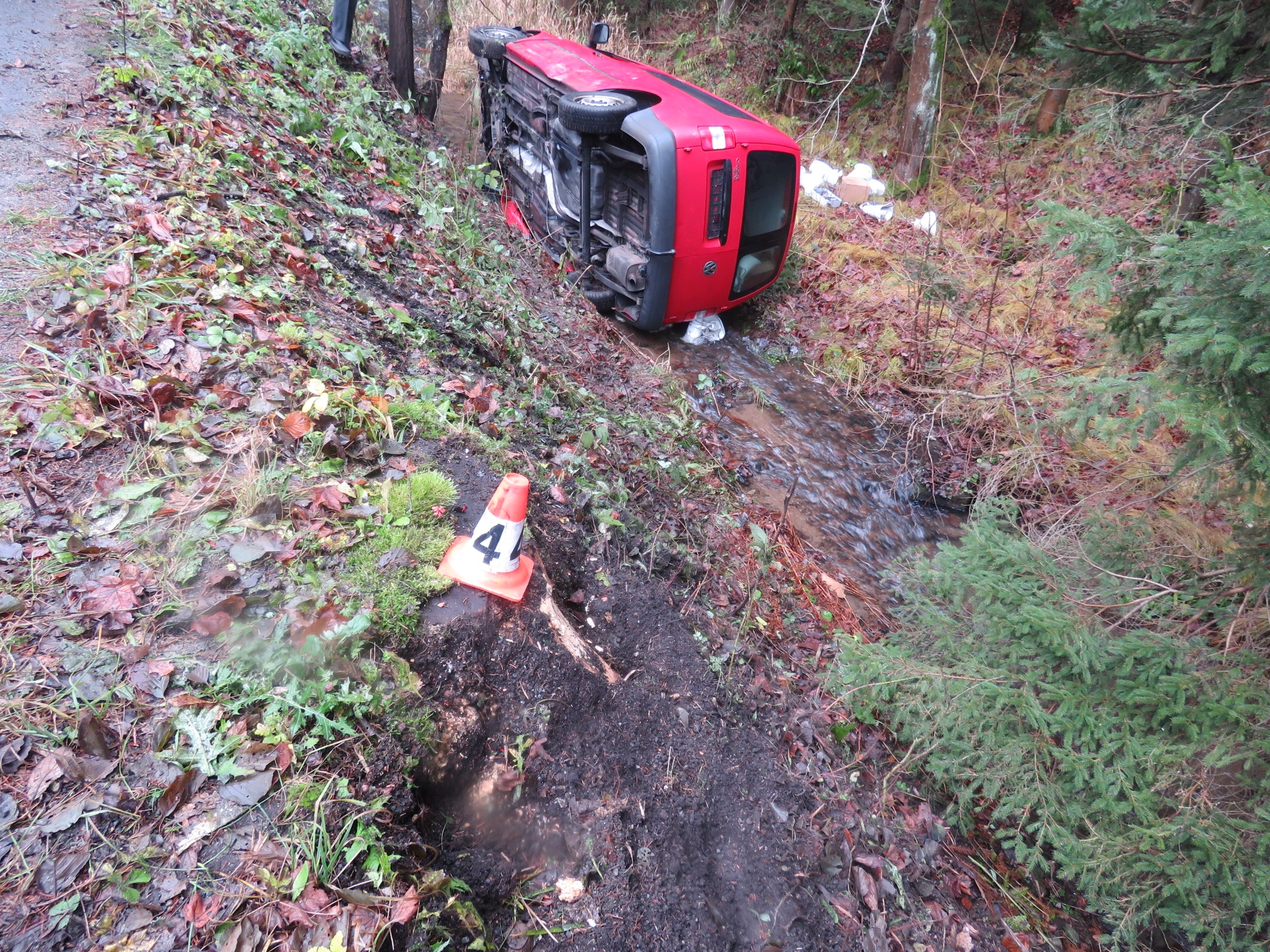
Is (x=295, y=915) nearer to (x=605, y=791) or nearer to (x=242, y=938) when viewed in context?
(x=242, y=938)

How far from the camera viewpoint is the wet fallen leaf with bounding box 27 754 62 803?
4.98 ft

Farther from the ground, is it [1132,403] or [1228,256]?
[1228,256]

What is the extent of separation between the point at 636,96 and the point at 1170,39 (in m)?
3.99

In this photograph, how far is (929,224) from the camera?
855 centimetres

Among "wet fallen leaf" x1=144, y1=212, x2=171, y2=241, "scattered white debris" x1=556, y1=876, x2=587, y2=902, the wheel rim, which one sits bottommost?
"scattered white debris" x1=556, y1=876, x2=587, y2=902

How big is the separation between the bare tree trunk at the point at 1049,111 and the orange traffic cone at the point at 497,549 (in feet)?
36.6

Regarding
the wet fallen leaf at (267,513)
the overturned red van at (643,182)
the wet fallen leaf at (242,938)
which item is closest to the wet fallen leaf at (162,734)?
→ the wet fallen leaf at (242,938)

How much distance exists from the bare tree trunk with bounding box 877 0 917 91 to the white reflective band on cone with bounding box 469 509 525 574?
11.7 metres

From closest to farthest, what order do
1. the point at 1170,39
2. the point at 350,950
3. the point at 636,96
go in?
the point at 350,950, the point at 1170,39, the point at 636,96

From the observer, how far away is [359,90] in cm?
668

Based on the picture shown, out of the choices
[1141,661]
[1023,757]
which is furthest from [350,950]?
[1141,661]

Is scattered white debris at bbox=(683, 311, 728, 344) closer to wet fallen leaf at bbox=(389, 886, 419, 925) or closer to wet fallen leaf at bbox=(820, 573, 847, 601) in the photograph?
wet fallen leaf at bbox=(820, 573, 847, 601)

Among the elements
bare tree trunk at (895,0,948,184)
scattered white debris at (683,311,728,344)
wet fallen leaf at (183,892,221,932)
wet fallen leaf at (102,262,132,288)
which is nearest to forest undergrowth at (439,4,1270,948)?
wet fallen leaf at (183,892,221,932)

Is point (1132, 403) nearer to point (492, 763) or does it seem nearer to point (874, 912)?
point (874, 912)
